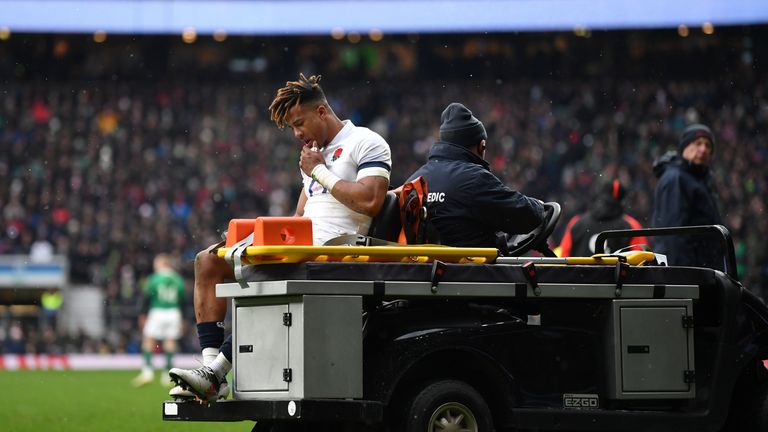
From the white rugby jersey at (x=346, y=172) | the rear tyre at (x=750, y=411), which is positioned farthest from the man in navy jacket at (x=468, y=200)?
the rear tyre at (x=750, y=411)

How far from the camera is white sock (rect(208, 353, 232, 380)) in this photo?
5.96 metres

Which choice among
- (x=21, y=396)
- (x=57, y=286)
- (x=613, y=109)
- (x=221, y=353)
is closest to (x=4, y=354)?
(x=57, y=286)

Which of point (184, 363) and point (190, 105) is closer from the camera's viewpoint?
point (184, 363)

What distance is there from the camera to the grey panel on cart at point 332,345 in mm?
5359

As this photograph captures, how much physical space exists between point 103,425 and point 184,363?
43.9 feet

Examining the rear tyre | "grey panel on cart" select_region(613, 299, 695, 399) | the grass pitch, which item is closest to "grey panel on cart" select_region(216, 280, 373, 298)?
"grey panel on cart" select_region(613, 299, 695, 399)

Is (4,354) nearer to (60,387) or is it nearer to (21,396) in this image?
(60,387)

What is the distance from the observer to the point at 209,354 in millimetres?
6168

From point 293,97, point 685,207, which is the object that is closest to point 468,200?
point 293,97

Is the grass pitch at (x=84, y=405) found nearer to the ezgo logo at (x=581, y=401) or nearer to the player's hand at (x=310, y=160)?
the player's hand at (x=310, y=160)

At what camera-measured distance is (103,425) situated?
10.1m

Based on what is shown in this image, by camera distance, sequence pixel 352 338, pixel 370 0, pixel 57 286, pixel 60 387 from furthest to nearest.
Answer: pixel 370 0, pixel 57 286, pixel 60 387, pixel 352 338

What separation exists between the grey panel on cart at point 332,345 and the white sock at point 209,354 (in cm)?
90

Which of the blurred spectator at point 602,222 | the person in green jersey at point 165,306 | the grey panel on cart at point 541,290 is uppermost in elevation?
the blurred spectator at point 602,222
